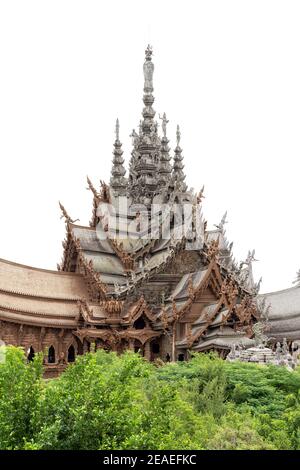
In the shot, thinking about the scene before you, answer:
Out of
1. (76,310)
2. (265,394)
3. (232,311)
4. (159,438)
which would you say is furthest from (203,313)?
(159,438)

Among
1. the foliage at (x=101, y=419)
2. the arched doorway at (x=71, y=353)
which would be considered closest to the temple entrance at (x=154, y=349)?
the arched doorway at (x=71, y=353)

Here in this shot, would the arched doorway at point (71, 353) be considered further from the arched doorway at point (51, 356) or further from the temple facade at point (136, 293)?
the arched doorway at point (51, 356)

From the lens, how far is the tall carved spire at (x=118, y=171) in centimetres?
4416

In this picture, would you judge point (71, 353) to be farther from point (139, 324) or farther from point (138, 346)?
point (139, 324)

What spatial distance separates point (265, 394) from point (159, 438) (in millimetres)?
8647

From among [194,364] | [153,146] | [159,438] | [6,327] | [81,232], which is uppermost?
[153,146]

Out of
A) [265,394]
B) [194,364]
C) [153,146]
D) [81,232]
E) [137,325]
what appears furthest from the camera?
[153,146]

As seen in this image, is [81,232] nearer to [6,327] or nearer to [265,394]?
[6,327]

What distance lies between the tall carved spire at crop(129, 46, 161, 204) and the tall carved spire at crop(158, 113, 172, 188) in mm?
348

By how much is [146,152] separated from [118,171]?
2382 millimetres

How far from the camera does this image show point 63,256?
1468 inches

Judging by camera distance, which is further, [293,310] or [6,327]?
[293,310]

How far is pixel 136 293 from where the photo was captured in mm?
32219

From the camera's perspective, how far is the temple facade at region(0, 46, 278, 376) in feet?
98.6
